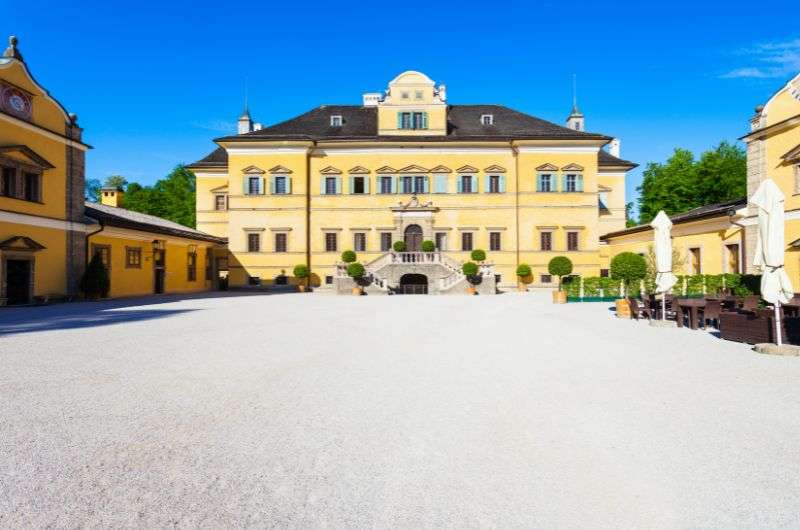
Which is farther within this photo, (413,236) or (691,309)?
(413,236)

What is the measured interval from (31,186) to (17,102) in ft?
12.5

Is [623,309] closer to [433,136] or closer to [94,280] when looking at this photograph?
[433,136]

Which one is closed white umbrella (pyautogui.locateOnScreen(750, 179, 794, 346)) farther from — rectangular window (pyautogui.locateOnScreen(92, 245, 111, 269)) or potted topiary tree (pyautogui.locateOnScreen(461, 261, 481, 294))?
rectangular window (pyautogui.locateOnScreen(92, 245, 111, 269))

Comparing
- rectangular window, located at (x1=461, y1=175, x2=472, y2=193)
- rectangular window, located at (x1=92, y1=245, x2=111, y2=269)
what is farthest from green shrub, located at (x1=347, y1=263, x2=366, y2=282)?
rectangular window, located at (x1=92, y1=245, x2=111, y2=269)

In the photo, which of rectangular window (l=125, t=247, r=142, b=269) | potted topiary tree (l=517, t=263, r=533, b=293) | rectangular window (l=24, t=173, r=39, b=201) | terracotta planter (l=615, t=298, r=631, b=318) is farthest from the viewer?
potted topiary tree (l=517, t=263, r=533, b=293)

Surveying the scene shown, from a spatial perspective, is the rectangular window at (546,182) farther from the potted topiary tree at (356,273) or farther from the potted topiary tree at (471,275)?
the potted topiary tree at (356,273)

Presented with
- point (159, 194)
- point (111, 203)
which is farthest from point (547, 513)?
point (159, 194)

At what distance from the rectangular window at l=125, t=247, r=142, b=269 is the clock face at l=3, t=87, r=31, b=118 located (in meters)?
8.97

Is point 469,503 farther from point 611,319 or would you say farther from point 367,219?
point 367,219

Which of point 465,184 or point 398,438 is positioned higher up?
point 465,184

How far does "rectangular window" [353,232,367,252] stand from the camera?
37281 millimetres

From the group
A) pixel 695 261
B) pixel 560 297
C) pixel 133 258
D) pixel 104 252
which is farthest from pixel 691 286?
pixel 133 258

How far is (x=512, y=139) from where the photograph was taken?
36.4 m

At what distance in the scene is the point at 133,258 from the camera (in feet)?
98.4
